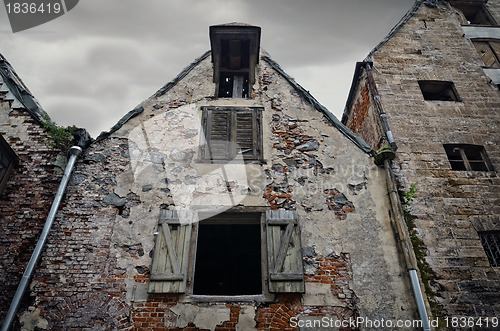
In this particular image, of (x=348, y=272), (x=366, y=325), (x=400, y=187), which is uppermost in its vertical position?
(x=400, y=187)

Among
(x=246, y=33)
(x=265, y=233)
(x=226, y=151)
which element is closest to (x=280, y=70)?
(x=246, y=33)

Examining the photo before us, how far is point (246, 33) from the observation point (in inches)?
298

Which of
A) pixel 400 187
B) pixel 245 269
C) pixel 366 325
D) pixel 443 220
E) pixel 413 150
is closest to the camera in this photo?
pixel 366 325

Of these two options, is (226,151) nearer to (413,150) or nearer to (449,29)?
(413,150)

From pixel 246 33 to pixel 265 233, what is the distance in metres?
4.79

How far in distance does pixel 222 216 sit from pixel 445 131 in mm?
6065

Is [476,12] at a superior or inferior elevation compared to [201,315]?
superior

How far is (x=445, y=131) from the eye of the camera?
7.93 metres

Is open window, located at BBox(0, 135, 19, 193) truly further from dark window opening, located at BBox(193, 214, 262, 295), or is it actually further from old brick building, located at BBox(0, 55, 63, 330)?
dark window opening, located at BBox(193, 214, 262, 295)

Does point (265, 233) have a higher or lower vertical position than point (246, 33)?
lower

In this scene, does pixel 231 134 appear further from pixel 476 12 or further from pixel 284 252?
pixel 476 12

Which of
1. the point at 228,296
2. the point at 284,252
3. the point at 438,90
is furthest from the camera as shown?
the point at 438,90

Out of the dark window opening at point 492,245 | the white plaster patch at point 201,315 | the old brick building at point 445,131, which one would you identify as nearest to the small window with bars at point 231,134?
the white plaster patch at point 201,315

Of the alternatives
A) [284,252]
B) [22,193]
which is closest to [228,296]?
[284,252]
